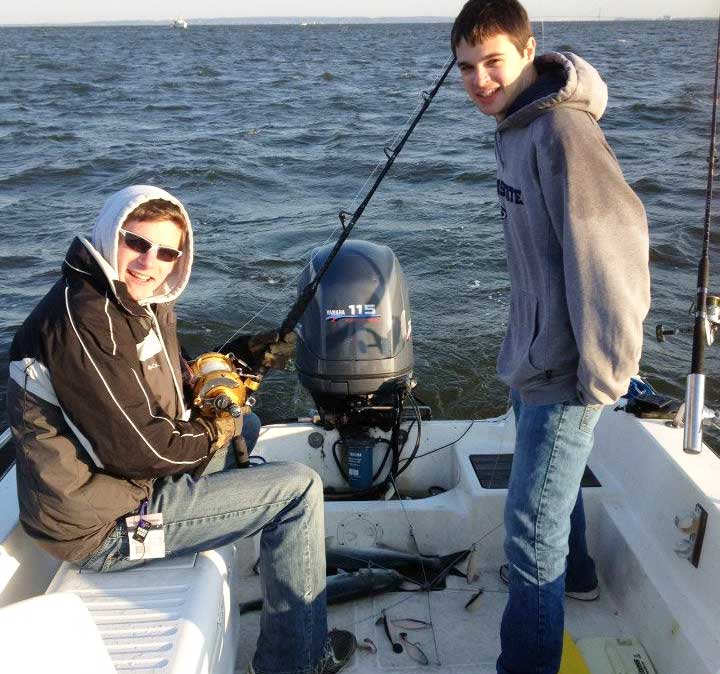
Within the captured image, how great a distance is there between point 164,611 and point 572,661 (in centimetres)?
150

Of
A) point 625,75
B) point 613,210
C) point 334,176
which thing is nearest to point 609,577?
point 613,210

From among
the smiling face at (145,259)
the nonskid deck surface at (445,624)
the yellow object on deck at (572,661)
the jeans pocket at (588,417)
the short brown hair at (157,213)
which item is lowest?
the nonskid deck surface at (445,624)

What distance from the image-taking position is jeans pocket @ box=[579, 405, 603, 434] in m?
2.36

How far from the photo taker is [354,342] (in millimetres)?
3850

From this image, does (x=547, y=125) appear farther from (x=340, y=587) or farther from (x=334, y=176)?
(x=334, y=176)

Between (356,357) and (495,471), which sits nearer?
(495,471)

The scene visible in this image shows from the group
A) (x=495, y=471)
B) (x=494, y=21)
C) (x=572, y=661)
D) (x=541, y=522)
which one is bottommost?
(x=572, y=661)

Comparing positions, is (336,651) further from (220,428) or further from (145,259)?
(145,259)

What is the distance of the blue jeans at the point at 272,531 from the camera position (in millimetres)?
2549

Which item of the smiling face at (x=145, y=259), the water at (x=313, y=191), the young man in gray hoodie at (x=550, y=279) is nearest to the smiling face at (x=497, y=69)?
the young man in gray hoodie at (x=550, y=279)

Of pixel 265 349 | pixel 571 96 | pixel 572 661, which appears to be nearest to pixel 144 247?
pixel 265 349

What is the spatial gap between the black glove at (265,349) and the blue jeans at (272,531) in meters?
0.88

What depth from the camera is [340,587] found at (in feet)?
10.7

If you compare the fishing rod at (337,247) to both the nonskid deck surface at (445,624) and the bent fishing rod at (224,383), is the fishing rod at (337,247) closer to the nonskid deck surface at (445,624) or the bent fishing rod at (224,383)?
the bent fishing rod at (224,383)
